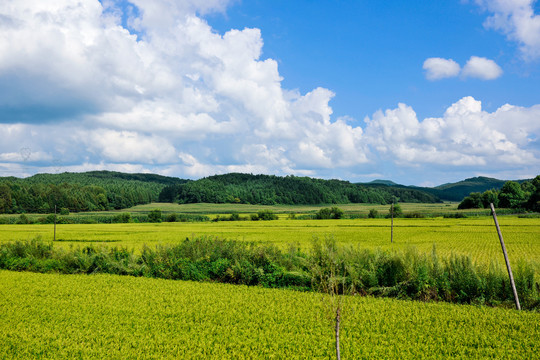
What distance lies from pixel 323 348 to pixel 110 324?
5999mm

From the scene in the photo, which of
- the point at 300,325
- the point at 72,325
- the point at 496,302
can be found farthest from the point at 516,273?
the point at 72,325

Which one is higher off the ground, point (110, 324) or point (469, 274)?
point (469, 274)

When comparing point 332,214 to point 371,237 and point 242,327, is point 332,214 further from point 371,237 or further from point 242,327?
point 242,327

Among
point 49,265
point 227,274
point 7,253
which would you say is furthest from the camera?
point 7,253

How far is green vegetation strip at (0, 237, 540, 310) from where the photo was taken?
1271 centimetres

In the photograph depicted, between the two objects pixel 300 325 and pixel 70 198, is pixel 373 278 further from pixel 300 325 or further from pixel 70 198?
pixel 70 198

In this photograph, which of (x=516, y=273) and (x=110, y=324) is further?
(x=516, y=273)

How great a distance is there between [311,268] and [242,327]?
5579 millimetres

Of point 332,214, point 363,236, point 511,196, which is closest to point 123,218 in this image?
point 332,214

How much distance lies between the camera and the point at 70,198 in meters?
126

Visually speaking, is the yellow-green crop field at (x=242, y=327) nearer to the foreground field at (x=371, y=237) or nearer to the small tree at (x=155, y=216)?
the foreground field at (x=371, y=237)

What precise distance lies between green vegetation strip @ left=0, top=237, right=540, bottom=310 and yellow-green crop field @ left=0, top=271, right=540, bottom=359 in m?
1.19

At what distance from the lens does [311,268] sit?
15039 mm

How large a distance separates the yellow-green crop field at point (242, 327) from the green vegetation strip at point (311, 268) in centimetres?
119
